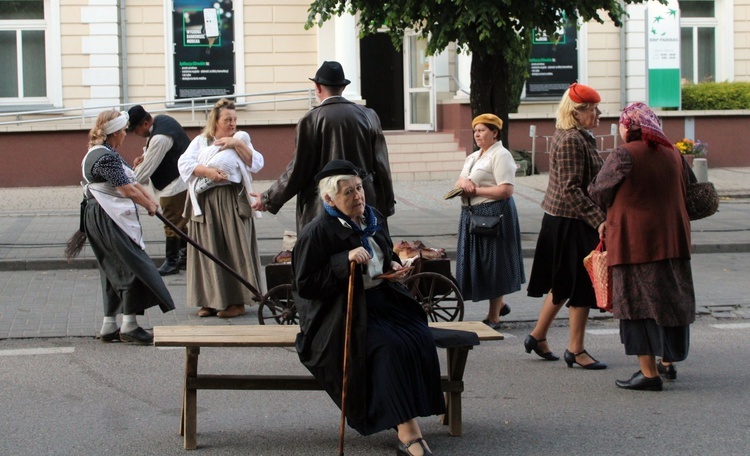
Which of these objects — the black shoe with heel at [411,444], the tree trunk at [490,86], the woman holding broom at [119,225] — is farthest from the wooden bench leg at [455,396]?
the tree trunk at [490,86]

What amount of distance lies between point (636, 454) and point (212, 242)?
452 centimetres

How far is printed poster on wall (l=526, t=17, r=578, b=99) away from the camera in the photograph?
2238 centimetres

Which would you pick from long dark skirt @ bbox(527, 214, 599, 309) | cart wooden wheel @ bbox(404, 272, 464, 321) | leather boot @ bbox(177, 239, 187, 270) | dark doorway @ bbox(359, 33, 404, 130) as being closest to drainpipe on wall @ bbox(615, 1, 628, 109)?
dark doorway @ bbox(359, 33, 404, 130)

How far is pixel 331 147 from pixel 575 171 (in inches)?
64.6

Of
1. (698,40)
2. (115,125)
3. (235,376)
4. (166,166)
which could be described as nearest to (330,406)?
(235,376)

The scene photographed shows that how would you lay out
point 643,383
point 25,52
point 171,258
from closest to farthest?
1. point 643,383
2. point 171,258
3. point 25,52

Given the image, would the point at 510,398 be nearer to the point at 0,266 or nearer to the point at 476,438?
the point at 476,438

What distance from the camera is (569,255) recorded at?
727 cm

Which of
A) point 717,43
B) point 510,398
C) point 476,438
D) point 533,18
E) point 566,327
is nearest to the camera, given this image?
point 476,438

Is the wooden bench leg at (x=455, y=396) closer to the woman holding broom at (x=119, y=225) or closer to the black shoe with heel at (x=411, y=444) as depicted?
the black shoe with heel at (x=411, y=444)

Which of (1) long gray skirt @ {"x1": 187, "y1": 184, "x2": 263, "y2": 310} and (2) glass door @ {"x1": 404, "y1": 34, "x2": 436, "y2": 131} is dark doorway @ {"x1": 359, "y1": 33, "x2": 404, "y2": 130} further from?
(1) long gray skirt @ {"x1": 187, "y1": 184, "x2": 263, "y2": 310}

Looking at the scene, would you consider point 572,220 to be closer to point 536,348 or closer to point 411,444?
point 536,348

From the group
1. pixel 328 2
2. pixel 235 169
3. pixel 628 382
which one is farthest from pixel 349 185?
pixel 328 2

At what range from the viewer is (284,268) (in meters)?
8.36
